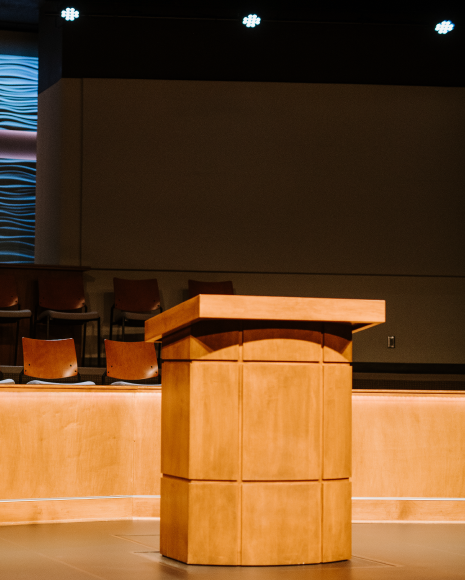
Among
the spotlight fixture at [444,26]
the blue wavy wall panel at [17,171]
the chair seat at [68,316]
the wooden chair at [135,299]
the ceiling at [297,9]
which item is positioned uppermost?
the ceiling at [297,9]

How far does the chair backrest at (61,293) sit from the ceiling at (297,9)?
2.83 m

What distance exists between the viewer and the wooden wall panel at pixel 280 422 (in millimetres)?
2258

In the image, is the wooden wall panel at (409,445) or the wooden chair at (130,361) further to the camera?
the wooden chair at (130,361)

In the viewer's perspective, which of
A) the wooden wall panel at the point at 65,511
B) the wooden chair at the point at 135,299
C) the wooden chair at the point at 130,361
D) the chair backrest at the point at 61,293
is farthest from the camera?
the wooden chair at the point at 135,299

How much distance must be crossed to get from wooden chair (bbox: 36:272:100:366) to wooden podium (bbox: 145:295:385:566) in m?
4.24

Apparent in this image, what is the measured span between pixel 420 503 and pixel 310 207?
4.35 metres

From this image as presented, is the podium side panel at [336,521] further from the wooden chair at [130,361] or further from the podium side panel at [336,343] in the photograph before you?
the wooden chair at [130,361]

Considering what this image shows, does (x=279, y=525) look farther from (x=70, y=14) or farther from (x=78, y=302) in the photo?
(x=70, y=14)

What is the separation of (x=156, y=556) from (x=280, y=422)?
662 millimetres

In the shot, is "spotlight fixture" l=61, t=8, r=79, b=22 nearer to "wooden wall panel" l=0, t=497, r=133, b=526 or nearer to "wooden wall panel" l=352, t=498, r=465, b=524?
"wooden wall panel" l=0, t=497, r=133, b=526

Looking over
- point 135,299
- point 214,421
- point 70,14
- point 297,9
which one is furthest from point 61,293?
point 214,421

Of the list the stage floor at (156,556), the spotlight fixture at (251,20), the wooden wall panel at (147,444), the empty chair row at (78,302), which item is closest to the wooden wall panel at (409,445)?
the stage floor at (156,556)

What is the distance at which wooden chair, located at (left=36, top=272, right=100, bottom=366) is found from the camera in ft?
21.1

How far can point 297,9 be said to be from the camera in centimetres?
757
